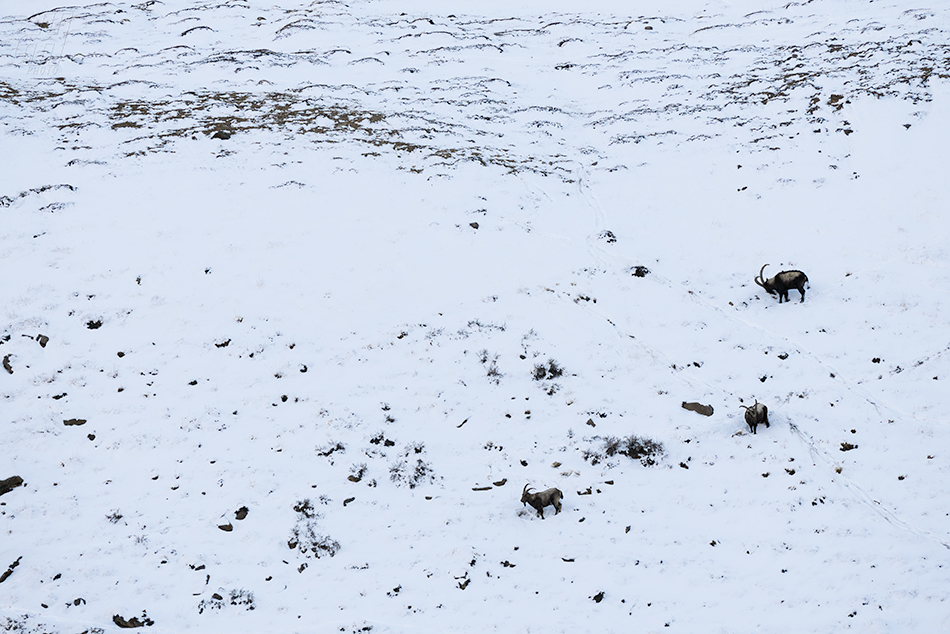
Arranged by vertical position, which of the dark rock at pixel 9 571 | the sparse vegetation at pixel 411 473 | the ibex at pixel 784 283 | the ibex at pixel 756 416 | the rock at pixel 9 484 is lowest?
the sparse vegetation at pixel 411 473

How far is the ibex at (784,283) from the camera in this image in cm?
1644

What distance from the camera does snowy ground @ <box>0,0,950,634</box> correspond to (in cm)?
1011

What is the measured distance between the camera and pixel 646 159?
89.9 ft

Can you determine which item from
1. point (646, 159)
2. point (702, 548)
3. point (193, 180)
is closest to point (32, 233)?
point (193, 180)

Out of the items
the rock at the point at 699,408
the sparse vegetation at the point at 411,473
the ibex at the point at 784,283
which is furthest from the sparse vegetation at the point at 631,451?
the ibex at the point at 784,283

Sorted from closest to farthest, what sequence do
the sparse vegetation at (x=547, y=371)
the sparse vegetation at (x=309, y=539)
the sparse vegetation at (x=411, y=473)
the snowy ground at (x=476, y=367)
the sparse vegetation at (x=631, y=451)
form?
the snowy ground at (x=476, y=367), the sparse vegetation at (x=309, y=539), the sparse vegetation at (x=411, y=473), the sparse vegetation at (x=631, y=451), the sparse vegetation at (x=547, y=371)

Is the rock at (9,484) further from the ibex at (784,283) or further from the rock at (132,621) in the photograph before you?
the ibex at (784,283)

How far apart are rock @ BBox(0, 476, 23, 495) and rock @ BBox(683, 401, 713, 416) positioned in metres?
15.6

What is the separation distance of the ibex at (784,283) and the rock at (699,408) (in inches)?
218

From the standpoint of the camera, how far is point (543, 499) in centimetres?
1128

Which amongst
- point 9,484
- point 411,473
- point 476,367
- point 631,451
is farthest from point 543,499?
point 9,484

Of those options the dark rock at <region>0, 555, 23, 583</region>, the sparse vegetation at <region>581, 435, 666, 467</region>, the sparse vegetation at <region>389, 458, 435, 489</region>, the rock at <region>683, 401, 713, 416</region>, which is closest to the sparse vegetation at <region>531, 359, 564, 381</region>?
the sparse vegetation at <region>581, 435, 666, 467</region>

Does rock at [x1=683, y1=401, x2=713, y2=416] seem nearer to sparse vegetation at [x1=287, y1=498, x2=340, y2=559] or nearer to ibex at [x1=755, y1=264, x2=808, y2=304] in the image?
ibex at [x1=755, y1=264, x2=808, y2=304]

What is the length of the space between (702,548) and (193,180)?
23899 millimetres
